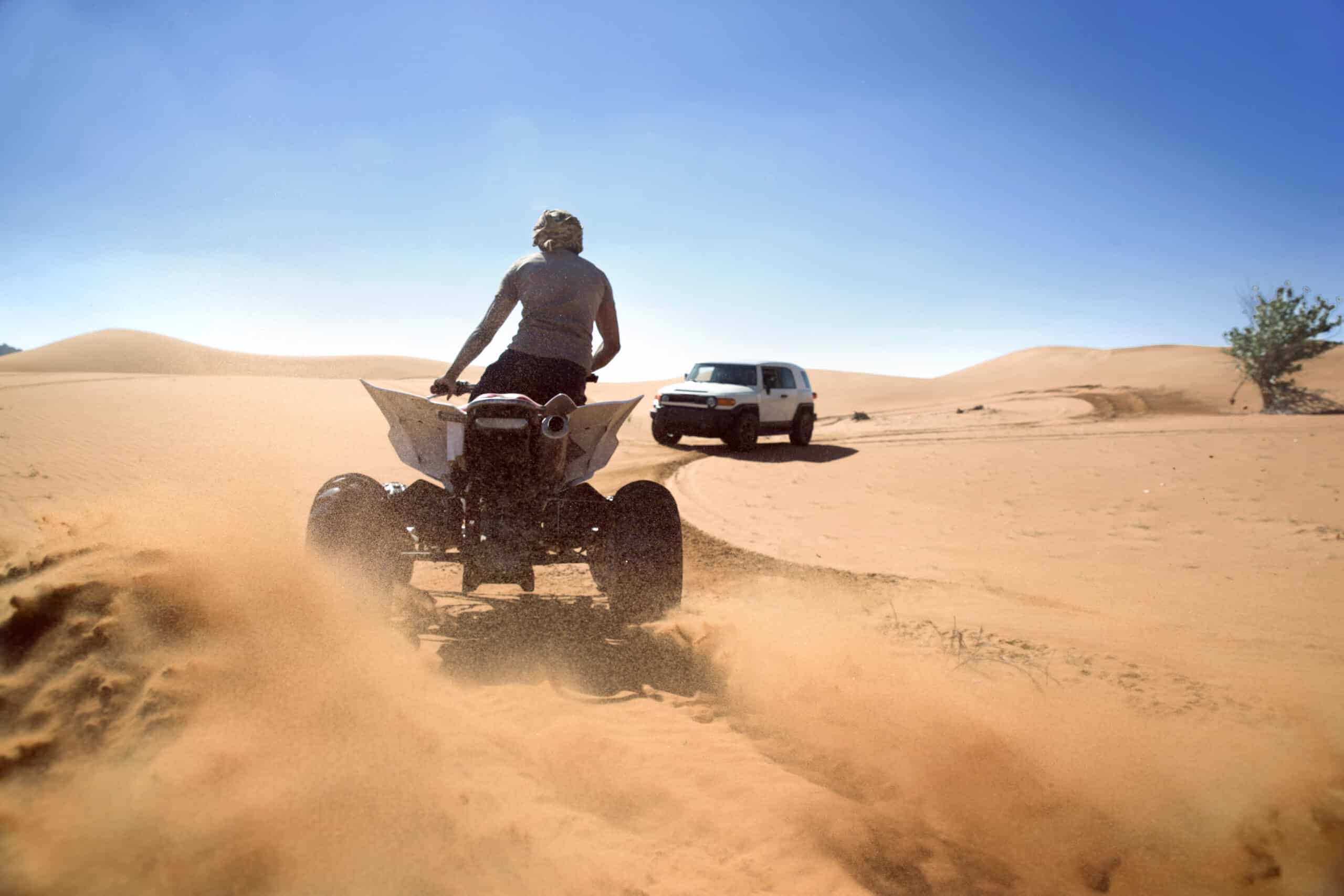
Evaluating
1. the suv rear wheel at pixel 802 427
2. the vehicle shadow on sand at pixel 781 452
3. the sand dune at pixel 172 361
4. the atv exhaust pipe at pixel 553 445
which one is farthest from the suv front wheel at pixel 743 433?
the sand dune at pixel 172 361

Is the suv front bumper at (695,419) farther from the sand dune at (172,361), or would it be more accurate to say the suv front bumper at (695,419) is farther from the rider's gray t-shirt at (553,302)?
the sand dune at (172,361)

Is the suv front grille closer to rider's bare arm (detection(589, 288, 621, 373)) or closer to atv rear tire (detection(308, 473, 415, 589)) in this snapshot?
rider's bare arm (detection(589, 288, 621, 373))

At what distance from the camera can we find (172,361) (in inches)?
2251

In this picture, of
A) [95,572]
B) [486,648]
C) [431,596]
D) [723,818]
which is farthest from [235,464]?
[723,818]

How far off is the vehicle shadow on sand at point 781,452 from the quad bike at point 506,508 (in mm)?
9967

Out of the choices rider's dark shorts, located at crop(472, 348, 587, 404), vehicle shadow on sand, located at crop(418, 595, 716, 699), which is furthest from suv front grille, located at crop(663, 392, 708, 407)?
rider's dark shorts, located at crop(472, 348, 587, 404)

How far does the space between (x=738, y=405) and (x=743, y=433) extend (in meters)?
0.58

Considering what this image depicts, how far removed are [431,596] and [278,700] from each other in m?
1.90

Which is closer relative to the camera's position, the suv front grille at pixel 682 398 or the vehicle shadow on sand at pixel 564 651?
the vehicle shadow on sand at pixel 564 651

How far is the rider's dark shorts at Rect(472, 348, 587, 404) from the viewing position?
3842 mm

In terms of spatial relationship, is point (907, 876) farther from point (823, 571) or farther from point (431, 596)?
point (823, 571)

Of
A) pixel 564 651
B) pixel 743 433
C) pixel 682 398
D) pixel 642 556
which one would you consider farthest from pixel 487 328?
pixel 682 398

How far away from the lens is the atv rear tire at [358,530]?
3.35m

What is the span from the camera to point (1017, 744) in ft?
9.13
